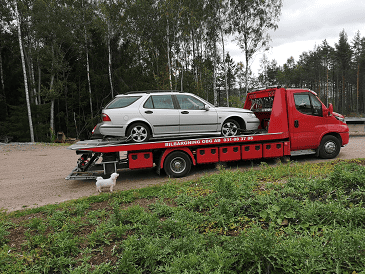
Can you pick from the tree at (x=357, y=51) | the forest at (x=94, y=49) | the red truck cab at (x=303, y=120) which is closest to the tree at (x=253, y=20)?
the forest at (x=94, y=49)

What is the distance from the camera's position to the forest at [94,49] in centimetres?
2350

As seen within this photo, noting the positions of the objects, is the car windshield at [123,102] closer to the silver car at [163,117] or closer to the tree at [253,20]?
the silver car at [163,117]

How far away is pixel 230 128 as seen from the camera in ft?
27.3

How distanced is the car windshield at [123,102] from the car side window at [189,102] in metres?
1.26

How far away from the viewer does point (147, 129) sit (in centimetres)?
746

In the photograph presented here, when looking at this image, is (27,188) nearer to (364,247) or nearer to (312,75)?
(364,247)

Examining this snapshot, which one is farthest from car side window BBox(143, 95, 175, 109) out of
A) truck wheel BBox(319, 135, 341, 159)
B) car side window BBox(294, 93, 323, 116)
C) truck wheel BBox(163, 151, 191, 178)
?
truck wheel BBox(319, 135, 341, 159)

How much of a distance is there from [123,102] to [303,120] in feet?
19.1

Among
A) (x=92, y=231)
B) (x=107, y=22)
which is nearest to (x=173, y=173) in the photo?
(x=92, y=231)

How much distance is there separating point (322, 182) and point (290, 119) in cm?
417

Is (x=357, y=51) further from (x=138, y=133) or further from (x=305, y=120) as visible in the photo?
(x=138, y=133)

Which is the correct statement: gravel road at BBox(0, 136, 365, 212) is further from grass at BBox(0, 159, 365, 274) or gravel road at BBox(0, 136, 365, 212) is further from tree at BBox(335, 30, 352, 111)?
tree at BBox(335, 30, 352, 111)

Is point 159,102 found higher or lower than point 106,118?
higher

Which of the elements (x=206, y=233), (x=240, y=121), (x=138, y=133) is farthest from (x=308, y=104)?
(x=206, y=233)
